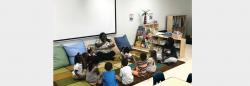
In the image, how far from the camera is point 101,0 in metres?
5.00

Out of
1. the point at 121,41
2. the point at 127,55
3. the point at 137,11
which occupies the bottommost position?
the point at 127,55

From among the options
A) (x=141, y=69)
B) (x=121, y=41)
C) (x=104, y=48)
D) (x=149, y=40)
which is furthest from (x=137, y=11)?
(x=141, y=69)

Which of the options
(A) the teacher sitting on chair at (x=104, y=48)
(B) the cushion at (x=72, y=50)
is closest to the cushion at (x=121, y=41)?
(A) the teacher sitting on chair at (x=104, y=48)

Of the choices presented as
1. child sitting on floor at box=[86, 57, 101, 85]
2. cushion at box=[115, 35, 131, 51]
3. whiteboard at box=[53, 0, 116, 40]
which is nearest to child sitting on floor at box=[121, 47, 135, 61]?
cushion at box=[115, 35, 131, 51]

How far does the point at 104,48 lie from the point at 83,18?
2.73ft

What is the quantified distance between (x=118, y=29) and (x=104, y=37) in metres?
0.77

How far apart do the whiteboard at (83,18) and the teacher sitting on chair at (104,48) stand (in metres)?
0.29

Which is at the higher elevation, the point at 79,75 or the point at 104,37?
the point at 104,37

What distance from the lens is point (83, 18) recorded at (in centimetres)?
477

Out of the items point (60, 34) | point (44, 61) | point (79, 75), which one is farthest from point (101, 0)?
point (44, 61)

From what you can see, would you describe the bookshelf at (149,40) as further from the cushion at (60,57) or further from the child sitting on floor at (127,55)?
the cushion at (60,57)

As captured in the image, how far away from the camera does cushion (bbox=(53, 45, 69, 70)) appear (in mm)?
4172

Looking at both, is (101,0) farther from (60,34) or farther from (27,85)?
(27,85)

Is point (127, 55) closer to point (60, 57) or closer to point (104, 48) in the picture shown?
point (104, 48)
